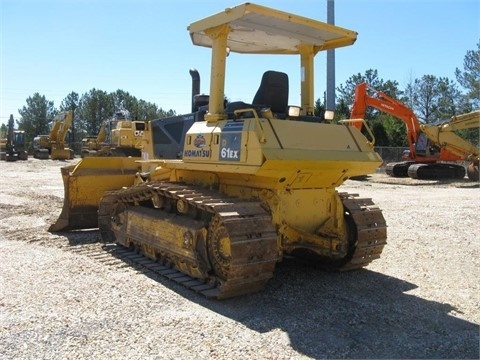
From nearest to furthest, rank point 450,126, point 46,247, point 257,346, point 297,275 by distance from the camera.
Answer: point 257,346 < point 297,275 < point 46,247 < point 450,126

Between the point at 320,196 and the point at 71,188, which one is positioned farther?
the point at 71,188

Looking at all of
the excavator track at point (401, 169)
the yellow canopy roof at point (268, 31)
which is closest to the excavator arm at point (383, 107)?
the excavator track at point (401, 169)

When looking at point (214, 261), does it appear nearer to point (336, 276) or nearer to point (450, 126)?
point (336, 276)

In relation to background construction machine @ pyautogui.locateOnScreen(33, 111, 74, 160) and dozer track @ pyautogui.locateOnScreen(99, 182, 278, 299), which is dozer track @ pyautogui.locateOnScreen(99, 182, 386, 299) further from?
background construction machine @ pyautogui.locateOnScreen(33, 111, 74, 160)

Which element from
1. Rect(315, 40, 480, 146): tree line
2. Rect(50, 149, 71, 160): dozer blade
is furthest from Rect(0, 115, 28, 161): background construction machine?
Rect(315, 40, 480, 146): tree line

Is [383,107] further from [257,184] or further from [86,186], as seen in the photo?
[257,184]

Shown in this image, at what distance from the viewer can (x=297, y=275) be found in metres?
6.03

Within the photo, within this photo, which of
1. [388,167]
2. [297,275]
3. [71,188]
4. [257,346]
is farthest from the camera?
[388,167]

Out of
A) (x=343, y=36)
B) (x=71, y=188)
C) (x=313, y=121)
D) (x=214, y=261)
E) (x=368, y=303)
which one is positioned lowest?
(x=368, y=303)

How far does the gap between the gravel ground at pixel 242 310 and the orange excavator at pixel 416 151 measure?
1456 cm

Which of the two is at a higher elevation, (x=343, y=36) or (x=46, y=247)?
(x=343, y=36)

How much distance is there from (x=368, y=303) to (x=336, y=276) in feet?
3.33

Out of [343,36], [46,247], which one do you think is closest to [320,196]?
[343,36]

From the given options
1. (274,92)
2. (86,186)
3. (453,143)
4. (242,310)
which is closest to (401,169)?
(453,143)
